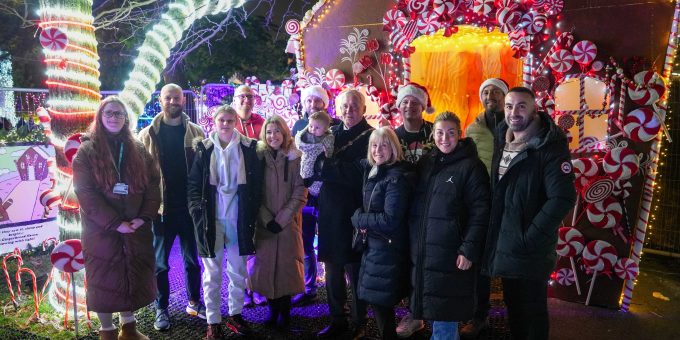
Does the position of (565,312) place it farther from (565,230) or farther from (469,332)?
(469,332)

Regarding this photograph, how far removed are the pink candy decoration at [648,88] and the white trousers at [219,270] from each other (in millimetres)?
3864

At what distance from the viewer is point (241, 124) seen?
5.13m

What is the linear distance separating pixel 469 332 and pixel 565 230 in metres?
1.60

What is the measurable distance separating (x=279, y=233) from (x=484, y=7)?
3.18m

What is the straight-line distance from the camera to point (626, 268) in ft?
15.7

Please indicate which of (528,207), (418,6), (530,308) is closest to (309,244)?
(530,308)

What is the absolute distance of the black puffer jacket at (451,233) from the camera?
3.27 metres

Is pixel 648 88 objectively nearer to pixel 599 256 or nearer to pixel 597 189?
pixel 597 189

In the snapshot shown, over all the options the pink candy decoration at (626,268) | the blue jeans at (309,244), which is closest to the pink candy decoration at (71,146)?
the blue jeans at (309,244)

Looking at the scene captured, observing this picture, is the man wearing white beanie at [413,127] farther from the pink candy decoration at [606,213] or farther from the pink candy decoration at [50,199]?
the pink candy decoration at [50,199]

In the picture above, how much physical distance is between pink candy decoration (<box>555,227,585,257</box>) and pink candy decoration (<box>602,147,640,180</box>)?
0.68 m

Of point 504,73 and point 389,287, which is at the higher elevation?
point 504,73

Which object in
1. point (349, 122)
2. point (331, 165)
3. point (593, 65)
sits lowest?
point (331, 165)

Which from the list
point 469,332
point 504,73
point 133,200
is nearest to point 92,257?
point 133,200
